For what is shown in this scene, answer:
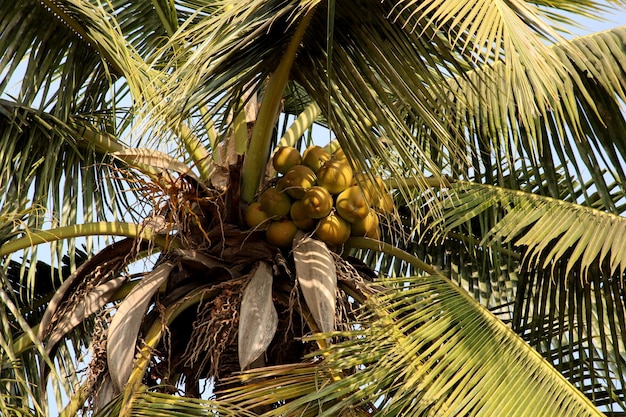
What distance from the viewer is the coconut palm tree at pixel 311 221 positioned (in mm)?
3168

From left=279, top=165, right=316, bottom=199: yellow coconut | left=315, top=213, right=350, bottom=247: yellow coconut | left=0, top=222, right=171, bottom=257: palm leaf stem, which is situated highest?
left=279, top=165, right=316, bottom=199: yellow coconut

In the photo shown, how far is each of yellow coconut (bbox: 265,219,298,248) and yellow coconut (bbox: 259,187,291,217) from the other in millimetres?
40

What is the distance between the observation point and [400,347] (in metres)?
3.26

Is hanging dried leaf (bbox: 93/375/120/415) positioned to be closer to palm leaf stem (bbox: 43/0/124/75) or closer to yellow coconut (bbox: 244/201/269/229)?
yellow coconut (bbox: 244/201/269/229)

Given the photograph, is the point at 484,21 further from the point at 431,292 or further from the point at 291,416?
the point at 291,416

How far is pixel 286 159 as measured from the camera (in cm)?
406

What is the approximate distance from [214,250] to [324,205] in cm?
50

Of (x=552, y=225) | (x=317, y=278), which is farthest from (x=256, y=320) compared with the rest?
(x=552, y=225)

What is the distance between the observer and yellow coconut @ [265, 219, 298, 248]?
3.89m

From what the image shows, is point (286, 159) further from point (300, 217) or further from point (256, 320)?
point (256, 320)

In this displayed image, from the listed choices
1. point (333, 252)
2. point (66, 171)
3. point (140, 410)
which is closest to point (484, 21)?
point (333, 252)

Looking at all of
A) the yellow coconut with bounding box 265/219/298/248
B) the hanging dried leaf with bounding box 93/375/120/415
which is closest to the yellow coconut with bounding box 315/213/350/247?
the yellow coconut with bounding box 265/219/298/248

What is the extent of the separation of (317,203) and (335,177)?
0.15 metres

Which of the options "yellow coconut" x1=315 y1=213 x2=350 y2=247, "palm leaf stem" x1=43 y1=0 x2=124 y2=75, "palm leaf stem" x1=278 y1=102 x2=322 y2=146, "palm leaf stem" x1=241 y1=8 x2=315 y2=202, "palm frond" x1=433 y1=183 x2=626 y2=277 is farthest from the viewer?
"palm leaf stem" x1=278 y1=102 x2=322 y2=146
